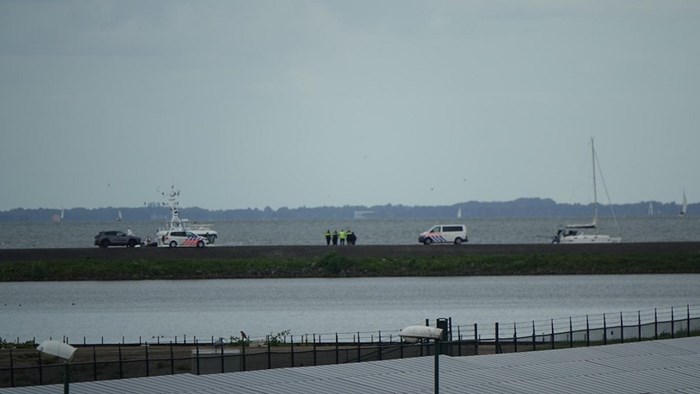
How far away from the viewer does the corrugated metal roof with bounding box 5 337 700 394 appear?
39625 mm

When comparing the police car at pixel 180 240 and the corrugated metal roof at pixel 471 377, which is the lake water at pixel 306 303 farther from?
the corrugated metal roof at pixel 471 377

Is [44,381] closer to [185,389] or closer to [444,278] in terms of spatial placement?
[185,389]

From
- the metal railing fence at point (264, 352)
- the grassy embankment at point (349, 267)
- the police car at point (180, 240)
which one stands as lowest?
the metal railing fence at point (264, 352)

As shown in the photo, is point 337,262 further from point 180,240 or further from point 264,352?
point 264,352

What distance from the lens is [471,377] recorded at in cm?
4234

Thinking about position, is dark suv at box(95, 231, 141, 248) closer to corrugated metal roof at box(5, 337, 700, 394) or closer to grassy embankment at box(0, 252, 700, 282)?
grassy embankment at box(0, 252, 700, 282)

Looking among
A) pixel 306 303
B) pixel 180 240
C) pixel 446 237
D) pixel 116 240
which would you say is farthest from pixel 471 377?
pixel 116 240

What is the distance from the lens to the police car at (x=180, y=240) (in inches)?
4934

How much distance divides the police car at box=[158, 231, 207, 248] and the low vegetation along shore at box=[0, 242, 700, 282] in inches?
476

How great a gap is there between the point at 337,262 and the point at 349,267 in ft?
4.05

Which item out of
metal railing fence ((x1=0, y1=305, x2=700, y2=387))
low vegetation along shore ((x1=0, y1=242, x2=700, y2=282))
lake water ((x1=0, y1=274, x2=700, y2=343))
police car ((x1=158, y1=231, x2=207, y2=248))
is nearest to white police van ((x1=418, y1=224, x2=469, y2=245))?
low vegetation along shore ((x1=0, y1=242, x2=700, y2=282))

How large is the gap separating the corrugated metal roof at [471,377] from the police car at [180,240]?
262 feet

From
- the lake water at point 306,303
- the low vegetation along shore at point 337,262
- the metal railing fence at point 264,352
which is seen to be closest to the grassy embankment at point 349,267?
the low vegetation along shore at point 337,262

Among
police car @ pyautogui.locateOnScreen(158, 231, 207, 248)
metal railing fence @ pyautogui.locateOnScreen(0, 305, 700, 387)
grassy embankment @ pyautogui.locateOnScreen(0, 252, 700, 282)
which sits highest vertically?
police car @ pyautogui.locateOnScreen(158, 231, 207, 248)
